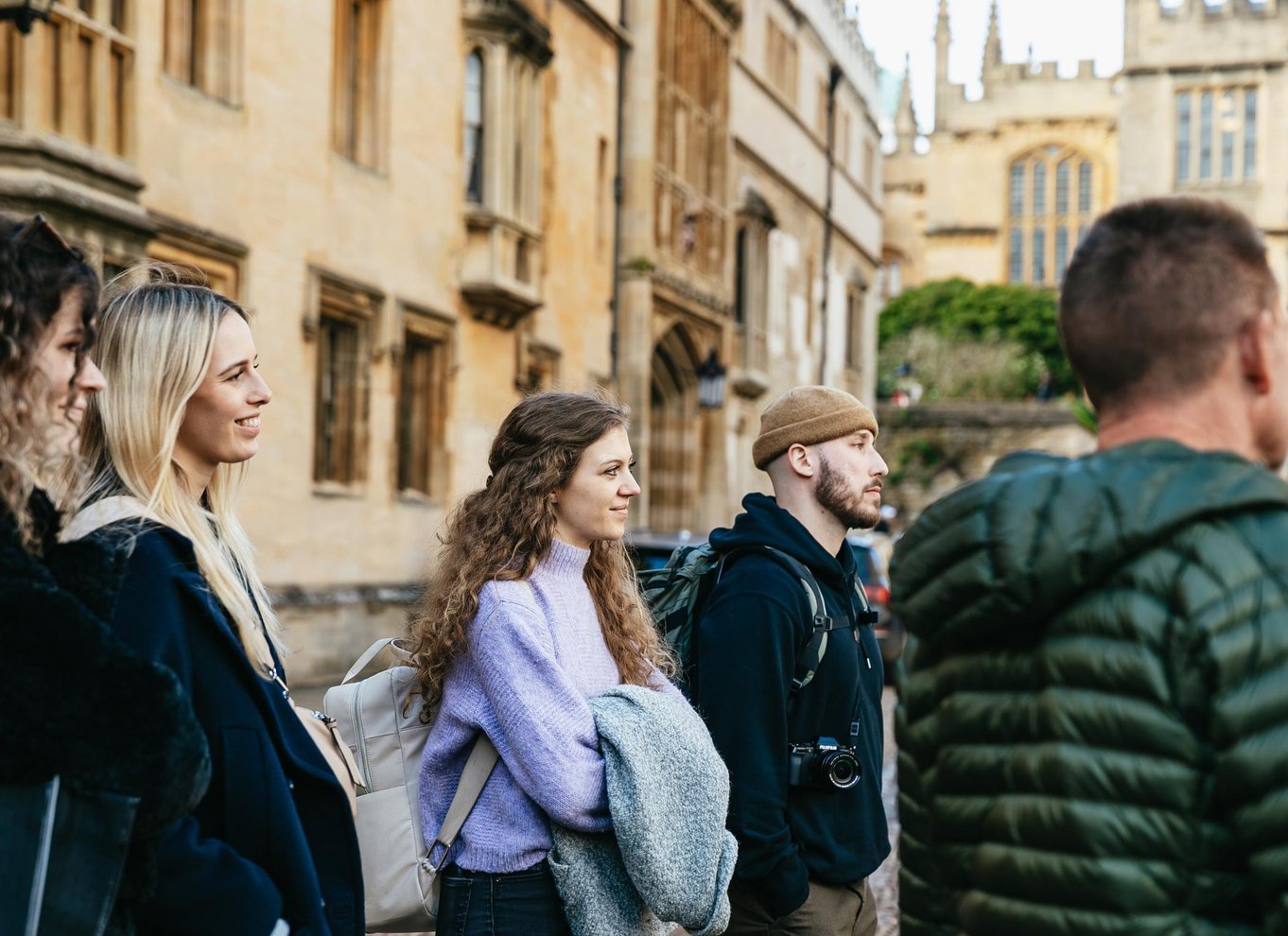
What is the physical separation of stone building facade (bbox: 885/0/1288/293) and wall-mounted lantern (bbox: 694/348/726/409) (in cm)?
3550

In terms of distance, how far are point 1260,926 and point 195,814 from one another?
1.55 metres

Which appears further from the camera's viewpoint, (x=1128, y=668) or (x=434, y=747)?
(x=434, y=747)

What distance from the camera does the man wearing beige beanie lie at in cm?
355

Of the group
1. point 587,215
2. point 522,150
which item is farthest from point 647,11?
point 522,150

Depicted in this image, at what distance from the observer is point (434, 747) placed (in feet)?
11.3

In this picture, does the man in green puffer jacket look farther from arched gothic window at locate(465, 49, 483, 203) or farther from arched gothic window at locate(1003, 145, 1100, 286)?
arched gothic window at locate(1003, 145, 1100, 286)

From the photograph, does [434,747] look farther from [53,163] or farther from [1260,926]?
[53,163]

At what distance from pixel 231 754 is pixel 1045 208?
73.6 meters

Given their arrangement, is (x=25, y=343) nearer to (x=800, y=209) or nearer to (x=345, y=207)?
(x=345, y=207)

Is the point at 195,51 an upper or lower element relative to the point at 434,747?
upper

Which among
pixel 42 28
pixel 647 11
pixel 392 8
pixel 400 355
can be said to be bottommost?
pixel 400 355

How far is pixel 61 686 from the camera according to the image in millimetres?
2262

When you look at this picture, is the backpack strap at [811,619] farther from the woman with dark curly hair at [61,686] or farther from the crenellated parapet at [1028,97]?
the crenellated parapet at [1028,97]

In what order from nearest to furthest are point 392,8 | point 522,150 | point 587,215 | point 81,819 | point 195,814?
1. point 81,819
2. point 195,814
3. point 392,8
4. point 522,150
5. point 587,215
